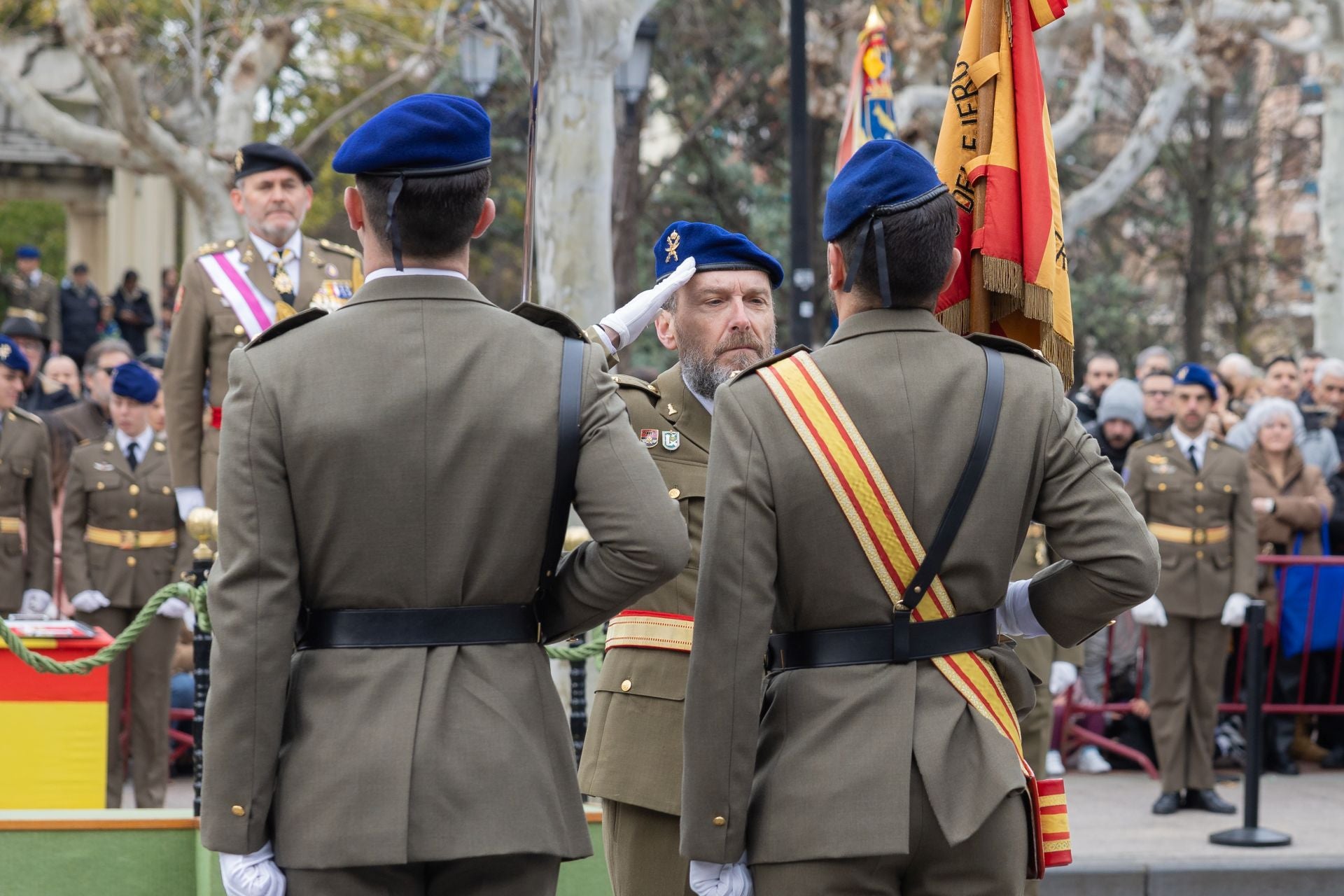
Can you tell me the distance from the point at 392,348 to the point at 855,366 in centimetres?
84

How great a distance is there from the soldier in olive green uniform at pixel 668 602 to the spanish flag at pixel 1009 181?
1.88 feet

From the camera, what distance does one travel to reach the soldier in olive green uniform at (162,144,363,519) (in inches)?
256

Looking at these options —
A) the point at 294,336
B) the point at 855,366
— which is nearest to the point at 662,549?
the point at 855,366

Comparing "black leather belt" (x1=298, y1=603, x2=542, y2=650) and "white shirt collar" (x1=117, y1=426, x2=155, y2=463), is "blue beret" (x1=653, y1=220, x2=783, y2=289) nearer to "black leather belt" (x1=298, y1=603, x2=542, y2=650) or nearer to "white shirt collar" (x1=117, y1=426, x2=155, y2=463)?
"black leather belt" (x1=298, y1=603, x2=542, y2=650)

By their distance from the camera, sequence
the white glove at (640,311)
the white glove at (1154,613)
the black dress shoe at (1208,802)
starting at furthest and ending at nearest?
1. the white glove at (1154,613)
2. the black dress shoe at (1208,802)
3. the white glove at (640,311)

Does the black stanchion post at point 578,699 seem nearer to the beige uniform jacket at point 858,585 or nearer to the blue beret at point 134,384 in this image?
the beige uniform jacket at point 858,585

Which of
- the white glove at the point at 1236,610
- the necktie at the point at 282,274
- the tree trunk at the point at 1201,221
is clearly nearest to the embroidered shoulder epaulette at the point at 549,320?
the necktie at the point at 282,274

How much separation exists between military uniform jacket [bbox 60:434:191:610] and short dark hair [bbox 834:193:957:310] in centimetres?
611

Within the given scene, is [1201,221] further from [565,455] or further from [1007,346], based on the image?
[565,455]

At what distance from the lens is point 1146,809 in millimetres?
9055

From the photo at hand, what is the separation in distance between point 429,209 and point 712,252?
59.6 inches

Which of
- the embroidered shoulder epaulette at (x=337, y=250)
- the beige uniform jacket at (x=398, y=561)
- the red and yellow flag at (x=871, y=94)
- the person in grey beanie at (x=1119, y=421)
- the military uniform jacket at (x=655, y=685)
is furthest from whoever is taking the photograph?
the red and yellow flag at (x=871, y=94)

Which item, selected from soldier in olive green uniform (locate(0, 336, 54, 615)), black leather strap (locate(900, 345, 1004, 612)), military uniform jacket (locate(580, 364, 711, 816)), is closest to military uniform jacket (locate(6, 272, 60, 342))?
soldier in olive green uniform (locate(0, 336, 54, 615))

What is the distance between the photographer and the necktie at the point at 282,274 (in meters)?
6.59
